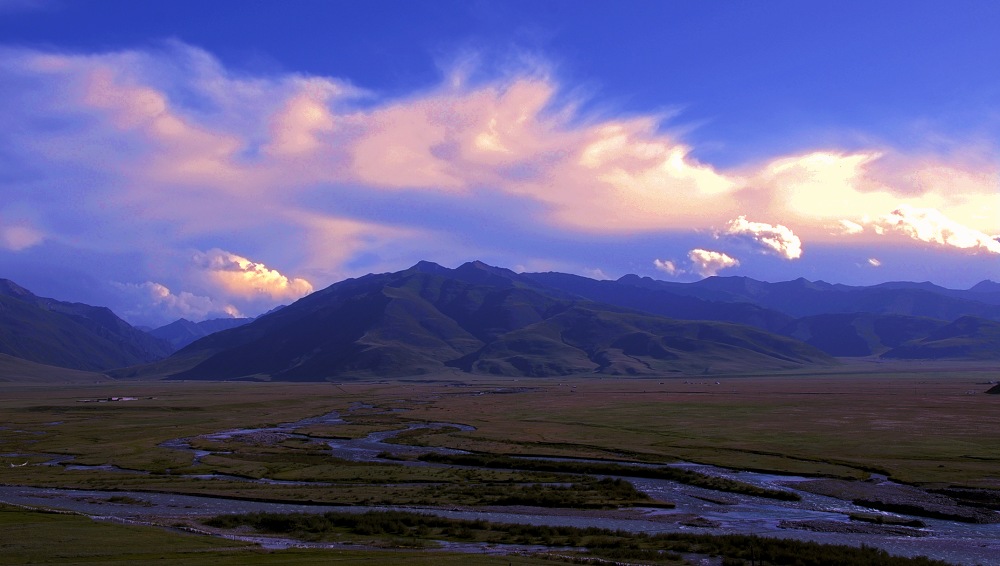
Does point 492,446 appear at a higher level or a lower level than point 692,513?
higher

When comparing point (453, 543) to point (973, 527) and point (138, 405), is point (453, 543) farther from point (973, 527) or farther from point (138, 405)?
point (138, 405)

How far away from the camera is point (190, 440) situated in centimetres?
10019

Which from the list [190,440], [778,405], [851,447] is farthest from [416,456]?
[778,405]

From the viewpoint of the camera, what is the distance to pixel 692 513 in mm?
50625

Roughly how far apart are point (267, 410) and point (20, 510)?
114 metres

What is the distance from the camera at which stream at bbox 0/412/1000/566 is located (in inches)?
1641

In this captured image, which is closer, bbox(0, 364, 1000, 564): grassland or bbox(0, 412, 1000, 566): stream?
bbox(0, 412, 1000, 566): stream

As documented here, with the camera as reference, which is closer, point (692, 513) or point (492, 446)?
point (692, 513)

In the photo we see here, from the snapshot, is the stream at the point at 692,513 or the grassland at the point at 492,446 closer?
the stream at the point at 692,513

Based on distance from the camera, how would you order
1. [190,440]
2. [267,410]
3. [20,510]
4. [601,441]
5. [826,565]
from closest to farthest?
[826,565], [20,510], [601,441], [190,440], [267,410]

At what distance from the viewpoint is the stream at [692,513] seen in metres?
41.7

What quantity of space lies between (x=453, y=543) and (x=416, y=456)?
128ft

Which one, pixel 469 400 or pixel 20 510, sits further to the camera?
pixel 469 400

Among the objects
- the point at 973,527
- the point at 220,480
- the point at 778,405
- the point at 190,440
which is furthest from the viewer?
the point at 778,405
